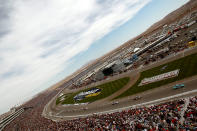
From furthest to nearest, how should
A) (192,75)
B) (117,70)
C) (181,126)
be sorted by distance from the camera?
(117,70) < (192,75) < (181,126)

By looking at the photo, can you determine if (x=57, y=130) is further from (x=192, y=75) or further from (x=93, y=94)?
(x=192, y=75)

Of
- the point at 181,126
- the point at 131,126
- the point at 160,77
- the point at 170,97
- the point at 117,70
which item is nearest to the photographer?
the point at 181,126

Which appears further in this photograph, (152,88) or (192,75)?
(152,88)

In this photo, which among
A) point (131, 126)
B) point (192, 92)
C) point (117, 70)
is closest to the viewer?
point (131, 126)

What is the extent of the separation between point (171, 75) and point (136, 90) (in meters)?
13.0

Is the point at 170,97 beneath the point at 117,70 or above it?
beneath

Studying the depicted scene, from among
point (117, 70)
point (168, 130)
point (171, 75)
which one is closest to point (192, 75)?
point (171, 75)

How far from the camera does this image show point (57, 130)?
5294cm

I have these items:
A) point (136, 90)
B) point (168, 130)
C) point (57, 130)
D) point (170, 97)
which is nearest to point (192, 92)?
point (170, 97)

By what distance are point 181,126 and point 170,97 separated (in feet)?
54.6

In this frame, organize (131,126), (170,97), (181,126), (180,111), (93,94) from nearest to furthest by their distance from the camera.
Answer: (181,126), (180,111), (131,126), (170,97), (93,94)

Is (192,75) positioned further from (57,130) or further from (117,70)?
(117,70)

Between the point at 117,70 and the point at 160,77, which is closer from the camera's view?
the point at 160,77

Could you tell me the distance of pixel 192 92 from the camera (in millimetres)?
37344
